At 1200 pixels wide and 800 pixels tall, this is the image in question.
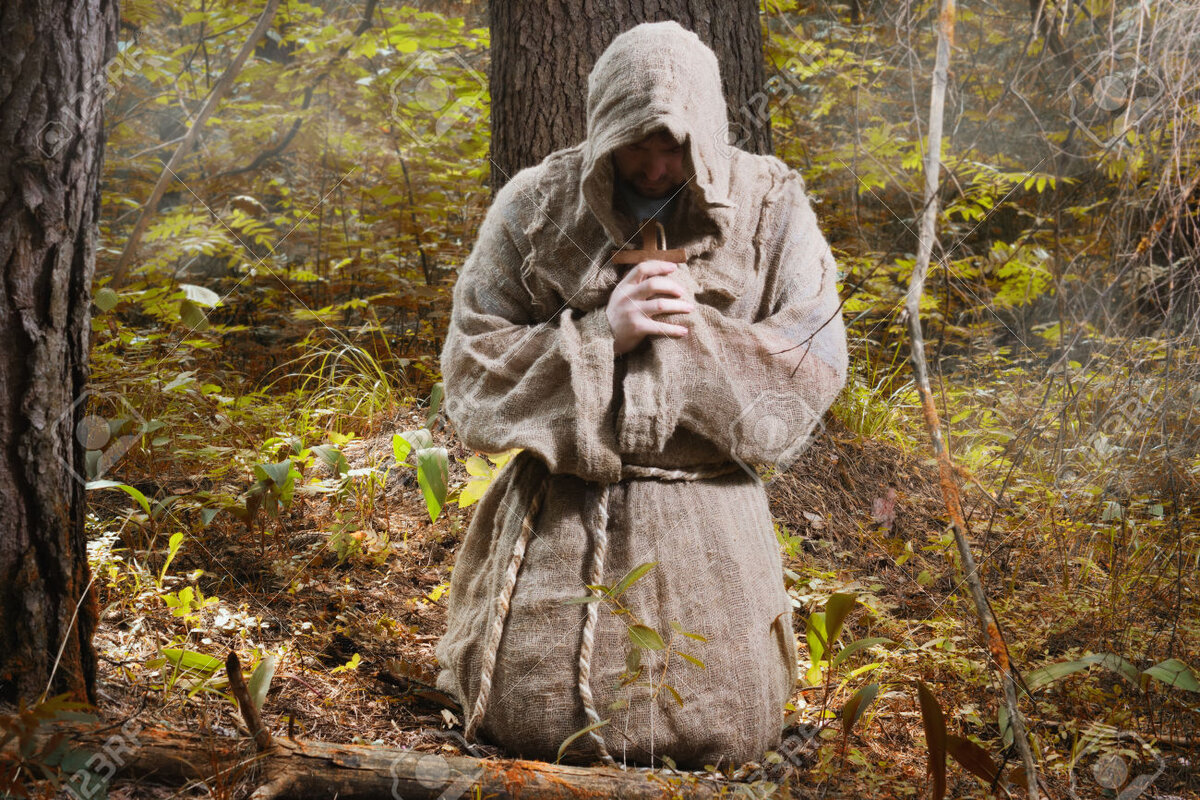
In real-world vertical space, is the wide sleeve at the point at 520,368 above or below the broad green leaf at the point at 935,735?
above

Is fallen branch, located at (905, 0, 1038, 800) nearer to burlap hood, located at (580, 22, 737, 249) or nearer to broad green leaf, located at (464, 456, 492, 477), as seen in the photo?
burlap hood, located at (580, 22, 737, 249)

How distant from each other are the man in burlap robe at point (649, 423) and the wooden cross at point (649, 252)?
A: 40mm

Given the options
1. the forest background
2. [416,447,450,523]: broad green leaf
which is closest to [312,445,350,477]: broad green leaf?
the forest background

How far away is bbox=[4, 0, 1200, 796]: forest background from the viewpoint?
6.55ft

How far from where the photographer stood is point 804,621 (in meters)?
A: 2.77

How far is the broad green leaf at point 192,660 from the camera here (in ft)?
6.64

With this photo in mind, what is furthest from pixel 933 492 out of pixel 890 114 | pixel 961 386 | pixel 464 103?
pixel 464 103

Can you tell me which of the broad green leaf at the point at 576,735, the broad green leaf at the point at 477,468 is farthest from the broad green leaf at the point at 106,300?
the broad green leaf at the point at 576,735

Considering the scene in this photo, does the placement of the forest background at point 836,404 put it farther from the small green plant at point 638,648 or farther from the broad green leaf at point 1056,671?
the small green plant at point 638,648

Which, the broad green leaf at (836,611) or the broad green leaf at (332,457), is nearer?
the broad green leaf at (836,611)

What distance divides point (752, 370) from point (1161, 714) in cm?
135

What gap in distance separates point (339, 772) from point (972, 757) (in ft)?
3.81

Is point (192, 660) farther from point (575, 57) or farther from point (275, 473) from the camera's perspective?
point (575, 57)

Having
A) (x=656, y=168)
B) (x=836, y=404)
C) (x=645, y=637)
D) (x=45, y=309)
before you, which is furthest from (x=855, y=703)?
(x=836, y=404)
